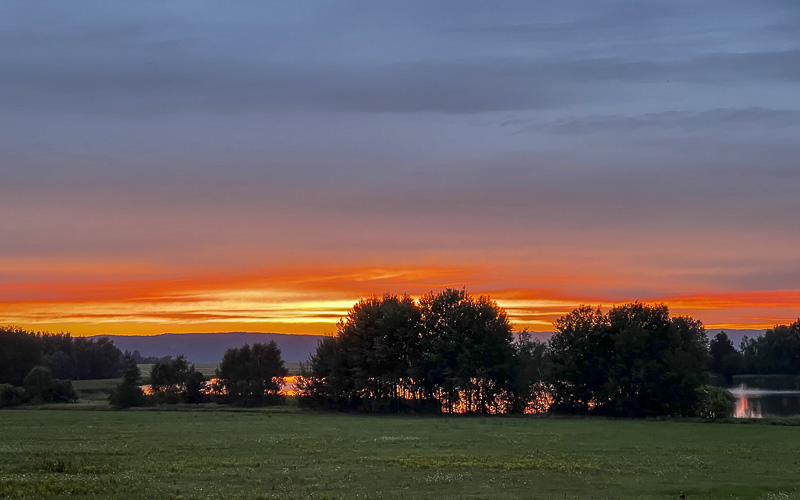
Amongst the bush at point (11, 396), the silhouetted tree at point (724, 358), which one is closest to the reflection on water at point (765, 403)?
the silhouetted tree at point (724, 358)

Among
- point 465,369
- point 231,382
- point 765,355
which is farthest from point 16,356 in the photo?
point 765,355

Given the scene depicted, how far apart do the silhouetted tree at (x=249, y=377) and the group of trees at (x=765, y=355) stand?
90.1 m

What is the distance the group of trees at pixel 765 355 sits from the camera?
146125 millimetres

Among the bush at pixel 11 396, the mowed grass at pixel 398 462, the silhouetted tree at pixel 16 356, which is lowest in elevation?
the bush at pixel 11 396

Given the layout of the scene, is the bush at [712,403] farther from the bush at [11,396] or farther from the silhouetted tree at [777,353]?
the silhouetted tree at [777,353]

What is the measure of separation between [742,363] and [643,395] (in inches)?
3800

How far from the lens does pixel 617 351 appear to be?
67.7m

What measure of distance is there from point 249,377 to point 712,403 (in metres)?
51.9

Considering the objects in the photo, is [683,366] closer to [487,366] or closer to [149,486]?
[487,366]

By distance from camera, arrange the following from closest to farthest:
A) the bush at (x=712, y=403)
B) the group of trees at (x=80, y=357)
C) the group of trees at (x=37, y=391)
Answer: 1. the bush at (x=712, y=403)
2. the group of trees at (x=37, y=391)
3. the group of trees at (x=80, y=357)

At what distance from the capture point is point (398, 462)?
106 ft

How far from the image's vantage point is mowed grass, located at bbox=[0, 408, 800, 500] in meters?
24.7

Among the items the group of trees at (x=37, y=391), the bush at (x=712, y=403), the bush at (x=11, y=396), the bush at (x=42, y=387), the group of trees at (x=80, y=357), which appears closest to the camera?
the bush at (x=712, y=403)

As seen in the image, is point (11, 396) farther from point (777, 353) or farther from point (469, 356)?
point (777, 353)
